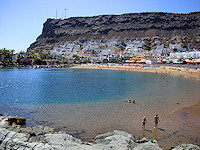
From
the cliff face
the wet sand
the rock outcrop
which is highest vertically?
the cliff face

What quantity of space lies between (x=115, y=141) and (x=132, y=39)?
440 feet

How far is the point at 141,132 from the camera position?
376 inches

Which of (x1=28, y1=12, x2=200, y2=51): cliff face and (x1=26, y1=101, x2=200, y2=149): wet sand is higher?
(x1=28, y1=12, x2=200, y2=51): cliff face

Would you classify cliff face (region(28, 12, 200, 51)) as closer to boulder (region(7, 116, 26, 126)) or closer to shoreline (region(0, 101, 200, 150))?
shoreline (region(0, 101, 200, 150))

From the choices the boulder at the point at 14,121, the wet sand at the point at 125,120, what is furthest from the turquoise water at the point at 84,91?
the boulder at the point at 14,121

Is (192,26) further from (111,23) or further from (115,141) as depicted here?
(115,141)

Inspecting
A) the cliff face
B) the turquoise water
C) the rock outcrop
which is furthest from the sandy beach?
the cliff face

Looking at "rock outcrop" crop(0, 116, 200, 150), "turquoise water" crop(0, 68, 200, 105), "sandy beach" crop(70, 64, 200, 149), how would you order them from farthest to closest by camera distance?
"turquoise water" crop(0, 68, 200, 105) < "sandy beach" crop(70, 64, 200, 149) < "rock outcrop" crop(0, 116, 200, 150)

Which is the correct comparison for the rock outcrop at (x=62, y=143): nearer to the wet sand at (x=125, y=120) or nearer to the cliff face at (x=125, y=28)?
the wet sand at (x=125, y=120)

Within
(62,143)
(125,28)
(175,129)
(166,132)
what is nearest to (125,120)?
(166,132)

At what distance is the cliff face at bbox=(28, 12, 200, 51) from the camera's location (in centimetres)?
12575

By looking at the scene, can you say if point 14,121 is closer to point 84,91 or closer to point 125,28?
point 84,91

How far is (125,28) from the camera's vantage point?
146125mm

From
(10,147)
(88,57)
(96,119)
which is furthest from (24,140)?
(88,57)
